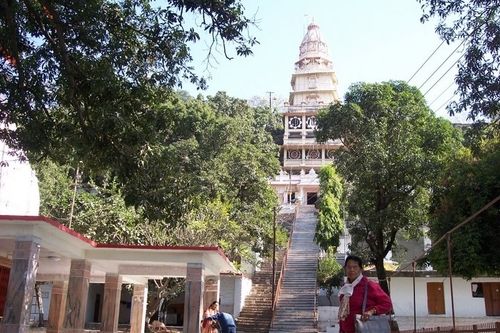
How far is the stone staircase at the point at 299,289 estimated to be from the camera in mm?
23375

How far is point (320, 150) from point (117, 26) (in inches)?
1912

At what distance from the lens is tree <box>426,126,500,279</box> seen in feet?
59.8

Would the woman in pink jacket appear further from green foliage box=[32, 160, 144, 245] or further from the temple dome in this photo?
the temple dome

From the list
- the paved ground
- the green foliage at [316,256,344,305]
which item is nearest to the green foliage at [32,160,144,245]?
the green foliage at [316,256,344,305]

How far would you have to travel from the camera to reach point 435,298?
24.8 m

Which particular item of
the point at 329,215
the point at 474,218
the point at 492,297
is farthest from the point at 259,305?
the point at 474,218

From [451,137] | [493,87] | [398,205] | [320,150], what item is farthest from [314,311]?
[320,150]

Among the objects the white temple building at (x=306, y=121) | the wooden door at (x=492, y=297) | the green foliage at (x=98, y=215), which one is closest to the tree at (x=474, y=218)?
the wooden door at (x=492, y=297)

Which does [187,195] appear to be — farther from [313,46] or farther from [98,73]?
[313,46]

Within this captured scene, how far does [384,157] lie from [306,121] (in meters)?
37.9

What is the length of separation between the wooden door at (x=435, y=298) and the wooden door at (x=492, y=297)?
189cm

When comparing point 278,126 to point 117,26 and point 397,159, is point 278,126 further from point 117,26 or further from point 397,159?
point 117,26

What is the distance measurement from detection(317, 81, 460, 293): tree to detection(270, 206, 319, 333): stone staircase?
12.2 feet

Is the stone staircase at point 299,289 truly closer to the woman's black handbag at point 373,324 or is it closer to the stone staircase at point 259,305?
the stone staircase at point 259,305
